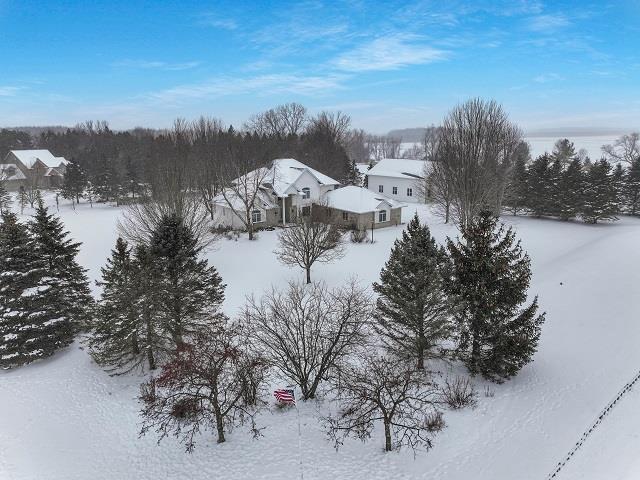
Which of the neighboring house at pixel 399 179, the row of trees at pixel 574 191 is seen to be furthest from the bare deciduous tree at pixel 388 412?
the neighboring house at pixel 399 179

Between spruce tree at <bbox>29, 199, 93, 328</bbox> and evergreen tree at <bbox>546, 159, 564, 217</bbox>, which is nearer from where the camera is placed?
spruce tree at <bbox>29, 199, 93, 328</bbox>

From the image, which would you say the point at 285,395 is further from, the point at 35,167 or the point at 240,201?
the point at 35,167

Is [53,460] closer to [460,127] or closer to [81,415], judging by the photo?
[81,415]

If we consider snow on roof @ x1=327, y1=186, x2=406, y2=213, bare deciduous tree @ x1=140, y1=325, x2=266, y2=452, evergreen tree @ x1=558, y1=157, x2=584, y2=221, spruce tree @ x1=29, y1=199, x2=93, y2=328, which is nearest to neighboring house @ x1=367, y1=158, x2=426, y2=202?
snow on roof @ x1=327, y1=186, x2=406, y2=213

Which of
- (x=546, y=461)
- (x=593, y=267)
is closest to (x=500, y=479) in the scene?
(x=546, y=461)

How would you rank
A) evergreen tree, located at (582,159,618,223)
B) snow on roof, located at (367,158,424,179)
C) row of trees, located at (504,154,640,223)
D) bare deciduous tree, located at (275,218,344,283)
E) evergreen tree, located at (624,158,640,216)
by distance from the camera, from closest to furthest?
bare deciduous tree, located at (275,218,344,283) < evergreen tree, located at (582,159,618,223) < row of trees, located at (504,154,640,223) < evergreen tree, located at (624,158,640,216) < snow on roof, located at (367,158,424,179)

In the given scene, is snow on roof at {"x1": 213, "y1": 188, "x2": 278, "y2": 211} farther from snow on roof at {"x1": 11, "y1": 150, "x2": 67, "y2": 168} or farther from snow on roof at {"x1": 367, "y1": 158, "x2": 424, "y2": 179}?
snow on roof at {"x1": 11, "y1": 150, "x2": 67, "y2": 168}
